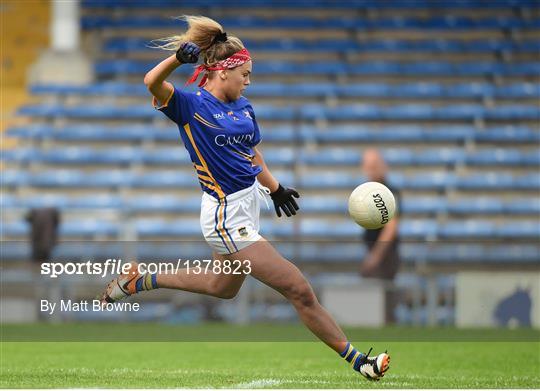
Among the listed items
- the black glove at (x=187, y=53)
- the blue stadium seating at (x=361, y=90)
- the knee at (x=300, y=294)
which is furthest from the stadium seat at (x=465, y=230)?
the black glove at (x=187, y=53)

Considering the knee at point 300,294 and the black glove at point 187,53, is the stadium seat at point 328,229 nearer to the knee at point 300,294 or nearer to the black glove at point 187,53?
the knee at point 300,294

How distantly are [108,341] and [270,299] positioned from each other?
268cm

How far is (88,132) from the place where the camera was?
17.9 meters

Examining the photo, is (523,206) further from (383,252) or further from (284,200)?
(284,200)

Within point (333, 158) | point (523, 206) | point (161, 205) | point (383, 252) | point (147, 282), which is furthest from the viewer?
point (333, 158)

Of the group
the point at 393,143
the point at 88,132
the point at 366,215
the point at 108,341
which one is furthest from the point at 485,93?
the point at 366,215

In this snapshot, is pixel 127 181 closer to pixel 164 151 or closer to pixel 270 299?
pixel 164 151

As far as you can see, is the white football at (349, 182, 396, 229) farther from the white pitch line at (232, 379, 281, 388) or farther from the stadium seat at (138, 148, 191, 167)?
the stadium seat at (138, 148, 191, 167)

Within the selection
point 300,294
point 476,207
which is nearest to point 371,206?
point 300,294

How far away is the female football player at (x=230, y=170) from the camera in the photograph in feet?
20.3

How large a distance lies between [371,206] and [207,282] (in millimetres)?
1060

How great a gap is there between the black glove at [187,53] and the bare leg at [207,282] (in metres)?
1.16

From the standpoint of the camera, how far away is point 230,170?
20.6ft

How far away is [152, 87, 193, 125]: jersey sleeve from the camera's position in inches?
241
